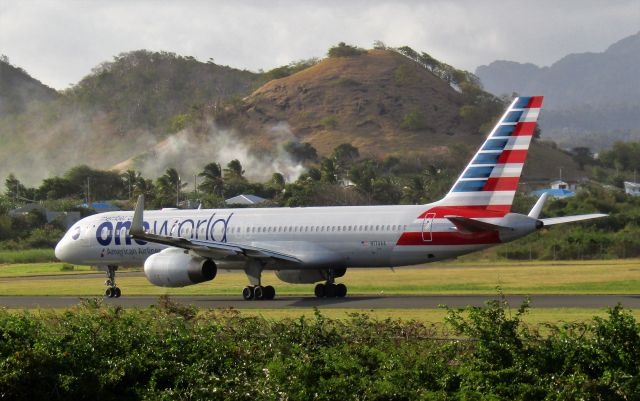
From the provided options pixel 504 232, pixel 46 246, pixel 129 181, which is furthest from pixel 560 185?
pixel 504 232

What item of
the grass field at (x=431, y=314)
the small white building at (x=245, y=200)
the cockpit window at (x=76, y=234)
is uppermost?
the small white building at (x=245, y=200)

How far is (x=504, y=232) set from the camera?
37.3 m

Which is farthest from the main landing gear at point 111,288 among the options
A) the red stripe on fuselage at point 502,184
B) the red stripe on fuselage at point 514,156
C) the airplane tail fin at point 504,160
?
the red stripe on fuselage at point 514,156

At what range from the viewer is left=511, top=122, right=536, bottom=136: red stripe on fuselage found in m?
37.9

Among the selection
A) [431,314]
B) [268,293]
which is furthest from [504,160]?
[268,293]

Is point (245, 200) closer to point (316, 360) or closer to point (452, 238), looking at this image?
point (452, 238)

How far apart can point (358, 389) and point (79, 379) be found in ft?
17.0

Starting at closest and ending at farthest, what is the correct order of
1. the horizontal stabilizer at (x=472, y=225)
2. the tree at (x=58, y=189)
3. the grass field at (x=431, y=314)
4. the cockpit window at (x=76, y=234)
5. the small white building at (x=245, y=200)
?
the grass field at (x=431, y=314)
the horizontal stabilizer at (x=472, y=225)
the cockpit window at (x=76, y=234)
the small white building at (x=245, y=200)
the tree at (x=58, y=189)

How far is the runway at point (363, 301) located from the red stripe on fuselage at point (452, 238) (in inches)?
76.1

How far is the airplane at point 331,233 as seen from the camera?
37.9m

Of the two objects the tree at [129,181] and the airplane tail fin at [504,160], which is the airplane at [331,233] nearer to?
the airplane tail fin at [504,160]

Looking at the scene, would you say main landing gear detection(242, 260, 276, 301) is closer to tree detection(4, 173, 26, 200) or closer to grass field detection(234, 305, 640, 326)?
grass field detection(234, 305, 640, 326)

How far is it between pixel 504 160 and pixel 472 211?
210 cm

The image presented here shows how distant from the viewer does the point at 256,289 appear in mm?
40938
